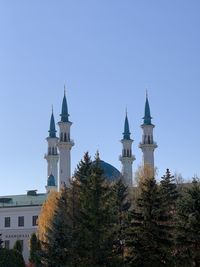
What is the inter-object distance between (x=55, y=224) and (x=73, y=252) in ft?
5.85

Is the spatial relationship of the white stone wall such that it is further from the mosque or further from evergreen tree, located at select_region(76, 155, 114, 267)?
evergreen tree, located at select_region(76, 155, 114, 267)

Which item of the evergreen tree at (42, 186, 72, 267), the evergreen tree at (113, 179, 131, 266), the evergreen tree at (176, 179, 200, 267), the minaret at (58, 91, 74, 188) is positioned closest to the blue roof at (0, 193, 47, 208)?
the minaret at (58, 91, 74, 188)

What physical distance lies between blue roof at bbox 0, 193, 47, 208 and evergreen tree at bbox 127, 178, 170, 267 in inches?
1936

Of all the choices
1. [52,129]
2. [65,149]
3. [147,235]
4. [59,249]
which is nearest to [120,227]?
[147,235]

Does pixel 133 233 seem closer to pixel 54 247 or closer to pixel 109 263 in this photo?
pixel 109 263

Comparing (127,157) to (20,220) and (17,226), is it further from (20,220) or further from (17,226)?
(17,226)

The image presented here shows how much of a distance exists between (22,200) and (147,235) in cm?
5373

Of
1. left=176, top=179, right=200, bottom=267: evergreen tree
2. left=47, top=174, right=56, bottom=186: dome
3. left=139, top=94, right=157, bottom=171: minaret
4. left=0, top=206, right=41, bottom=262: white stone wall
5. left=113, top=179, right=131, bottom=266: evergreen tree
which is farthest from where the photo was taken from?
left=139, top=94, right=157, bottom=171: minaret

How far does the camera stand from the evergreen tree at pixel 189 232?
33.2 meters

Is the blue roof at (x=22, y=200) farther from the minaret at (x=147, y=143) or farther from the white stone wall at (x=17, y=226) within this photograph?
the minaret at (x=147, y=143)

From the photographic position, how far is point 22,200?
277ft

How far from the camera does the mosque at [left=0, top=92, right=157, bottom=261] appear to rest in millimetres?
80125

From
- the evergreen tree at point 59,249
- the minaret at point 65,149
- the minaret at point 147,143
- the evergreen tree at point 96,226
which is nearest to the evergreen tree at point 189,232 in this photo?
the evergreen tree at point 96,226

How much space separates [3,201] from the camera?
279 feet
